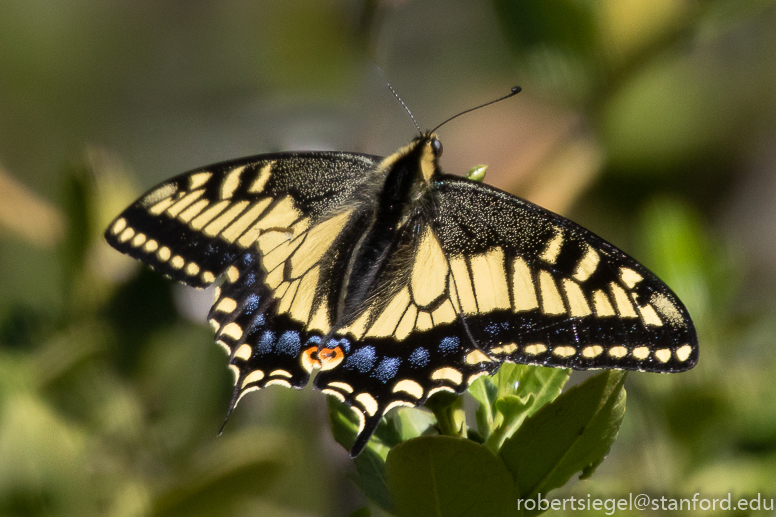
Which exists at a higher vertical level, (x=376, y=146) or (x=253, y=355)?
(x=376, y=146)

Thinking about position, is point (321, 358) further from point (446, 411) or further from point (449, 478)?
point (449, 478)

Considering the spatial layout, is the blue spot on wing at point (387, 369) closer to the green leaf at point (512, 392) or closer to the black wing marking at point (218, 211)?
the green leaf at point (512, 392)

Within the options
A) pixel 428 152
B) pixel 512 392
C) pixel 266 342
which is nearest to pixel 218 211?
pixel 266 342

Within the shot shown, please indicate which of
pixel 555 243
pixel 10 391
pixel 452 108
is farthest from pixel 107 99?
pixel 555 243

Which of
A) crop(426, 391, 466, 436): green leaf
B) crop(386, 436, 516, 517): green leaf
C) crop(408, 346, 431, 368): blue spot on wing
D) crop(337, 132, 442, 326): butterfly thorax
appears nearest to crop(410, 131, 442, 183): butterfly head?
crop(337, 132, 442, 326): butterfly thorax

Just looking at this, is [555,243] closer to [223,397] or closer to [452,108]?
→ [223,397]

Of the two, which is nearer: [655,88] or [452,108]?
[655,88]
